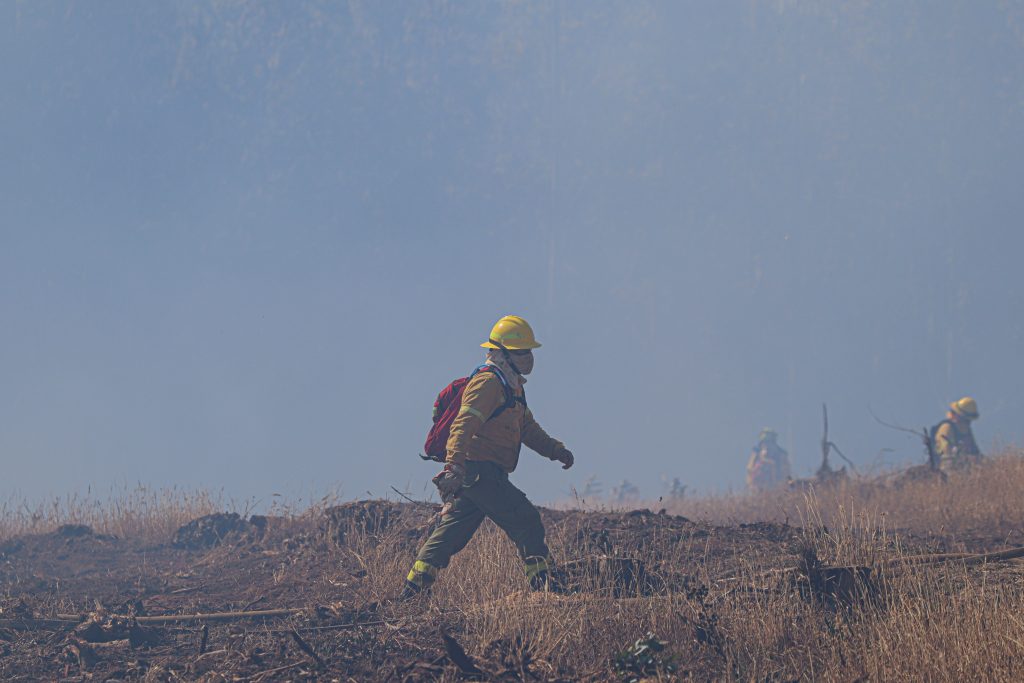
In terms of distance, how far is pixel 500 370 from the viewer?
23.0 feet

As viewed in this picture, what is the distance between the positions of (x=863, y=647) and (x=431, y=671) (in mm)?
2152

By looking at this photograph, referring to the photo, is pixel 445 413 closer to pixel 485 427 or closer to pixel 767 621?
pixel 485 427

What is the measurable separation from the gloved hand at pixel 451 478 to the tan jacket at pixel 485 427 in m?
0.05

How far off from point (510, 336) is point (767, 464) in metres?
19.9

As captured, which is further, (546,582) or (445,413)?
(445,413)

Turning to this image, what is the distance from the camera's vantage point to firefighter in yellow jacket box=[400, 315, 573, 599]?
677cm

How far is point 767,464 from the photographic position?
25438mm

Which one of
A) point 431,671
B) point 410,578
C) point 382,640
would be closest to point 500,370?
point 410,578

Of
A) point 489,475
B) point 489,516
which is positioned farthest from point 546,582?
point 489,475

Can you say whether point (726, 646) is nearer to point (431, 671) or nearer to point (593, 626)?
point (593, 626)

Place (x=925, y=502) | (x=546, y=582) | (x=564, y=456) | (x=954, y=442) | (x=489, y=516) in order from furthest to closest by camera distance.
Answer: (x=954, y=442) → (x=925, y=502) → (x=564, y=456) → (x=489, y=516) → (x=546, y=582)

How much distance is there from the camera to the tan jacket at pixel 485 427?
6746mm

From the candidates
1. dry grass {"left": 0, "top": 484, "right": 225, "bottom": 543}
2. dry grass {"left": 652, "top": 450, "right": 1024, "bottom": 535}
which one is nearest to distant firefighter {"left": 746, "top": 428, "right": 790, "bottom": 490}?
dry grass {"left": 652, "top": 450, "right": 1024, "bottom": 535}

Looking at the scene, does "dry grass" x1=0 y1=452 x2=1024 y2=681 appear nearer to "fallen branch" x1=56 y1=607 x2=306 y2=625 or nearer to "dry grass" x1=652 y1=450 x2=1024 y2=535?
"fallen branch" x1=56 y1=607 x2=306 y2=625
